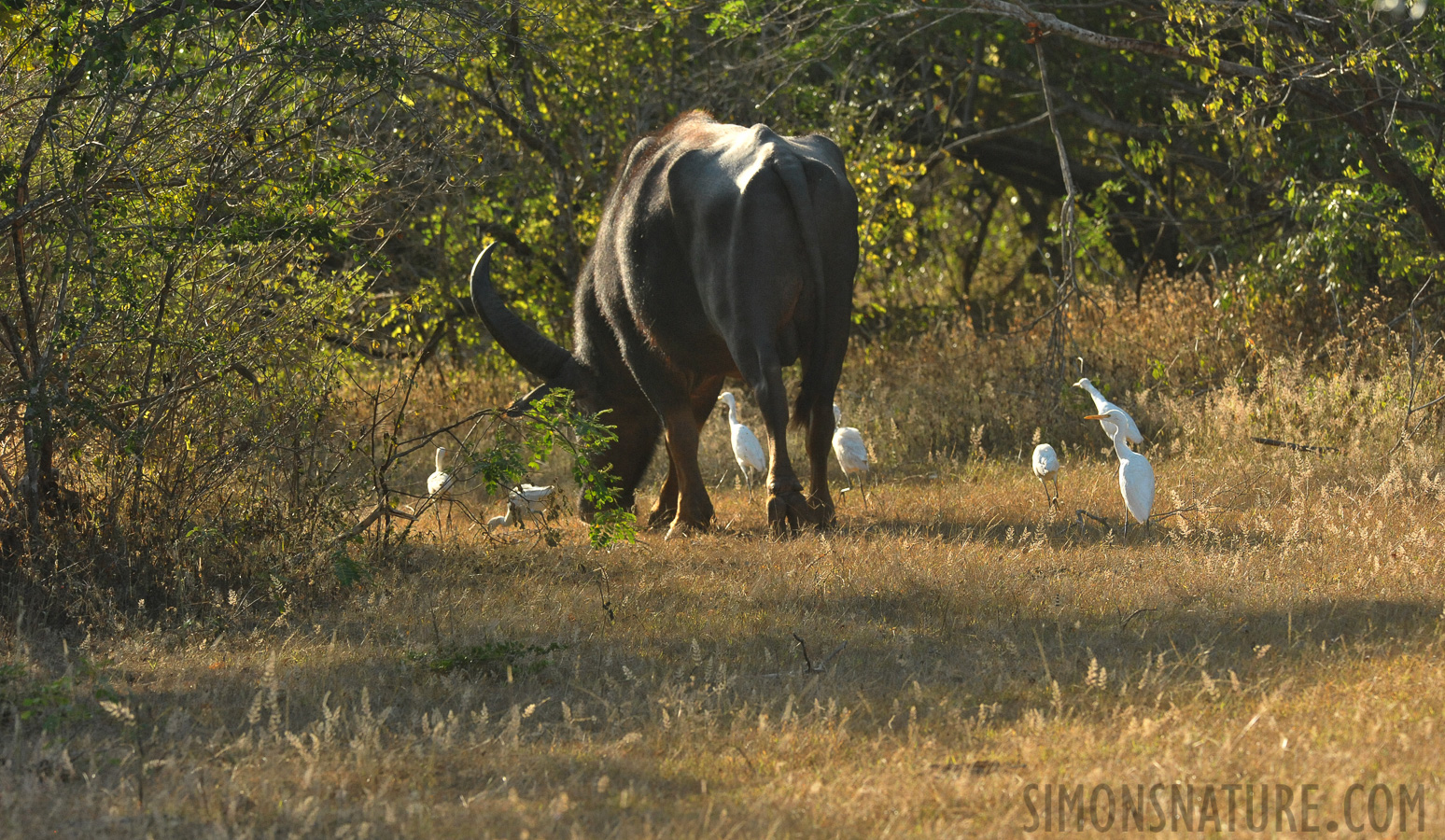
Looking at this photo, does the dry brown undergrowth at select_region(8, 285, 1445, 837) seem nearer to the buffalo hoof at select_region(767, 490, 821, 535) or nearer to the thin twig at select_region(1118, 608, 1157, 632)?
the thin twig at select_region(1118, 608, 1157, 632)

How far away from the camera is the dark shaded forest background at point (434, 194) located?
21.9 feet

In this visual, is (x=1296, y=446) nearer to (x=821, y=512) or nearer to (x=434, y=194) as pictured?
(x=821, y=512)

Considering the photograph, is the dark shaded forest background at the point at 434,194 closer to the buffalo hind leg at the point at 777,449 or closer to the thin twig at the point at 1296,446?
the thin twig at the point at 1296,446

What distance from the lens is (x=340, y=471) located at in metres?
8.01

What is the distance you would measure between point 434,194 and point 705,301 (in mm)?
2269

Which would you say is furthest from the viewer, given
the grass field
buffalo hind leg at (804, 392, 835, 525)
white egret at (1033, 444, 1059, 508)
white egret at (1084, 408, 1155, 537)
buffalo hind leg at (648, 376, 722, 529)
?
buffalo hind leg at (648, 376, 722, 529)

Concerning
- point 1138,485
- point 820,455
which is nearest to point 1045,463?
point 1138,485

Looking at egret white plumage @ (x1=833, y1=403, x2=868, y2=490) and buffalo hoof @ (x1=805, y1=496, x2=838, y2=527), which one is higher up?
egret white plumage @ (x1=833, y1=403, x2=868, y2=490)

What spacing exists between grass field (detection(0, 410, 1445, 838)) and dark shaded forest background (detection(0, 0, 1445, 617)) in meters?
0.91

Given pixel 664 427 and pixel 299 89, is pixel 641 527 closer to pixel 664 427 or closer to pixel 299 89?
pixel 664 427

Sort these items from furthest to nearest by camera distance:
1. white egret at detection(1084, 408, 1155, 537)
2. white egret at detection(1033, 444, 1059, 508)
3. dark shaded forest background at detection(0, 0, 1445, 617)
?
white egret at detection(1033, 444, 1059, 508), white egret at detection(1084, 408, 1155, 537), dark shaded forest background at detection(0, 0, 1445, 617)

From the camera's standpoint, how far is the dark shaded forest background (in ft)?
21.9

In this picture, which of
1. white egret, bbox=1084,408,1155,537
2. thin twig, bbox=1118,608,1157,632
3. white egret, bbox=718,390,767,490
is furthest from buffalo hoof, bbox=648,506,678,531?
thin twig, bbox=1118,608,1157,632

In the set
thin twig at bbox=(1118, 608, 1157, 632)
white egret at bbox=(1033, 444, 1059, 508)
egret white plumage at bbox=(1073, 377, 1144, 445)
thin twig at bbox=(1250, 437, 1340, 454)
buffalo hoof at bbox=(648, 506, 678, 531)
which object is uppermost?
egret white plumage at bbox=(1073, 377, 1144, 445)
